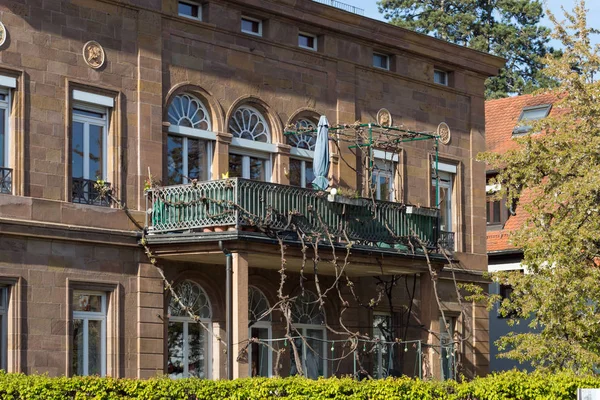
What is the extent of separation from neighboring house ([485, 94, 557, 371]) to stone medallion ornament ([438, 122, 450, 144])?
148 inches

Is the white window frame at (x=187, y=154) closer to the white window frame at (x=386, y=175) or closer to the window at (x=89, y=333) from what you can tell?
the window at (x=89, y=333)

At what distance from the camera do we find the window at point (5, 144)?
24562mm

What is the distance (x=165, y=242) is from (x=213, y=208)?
1.22 m

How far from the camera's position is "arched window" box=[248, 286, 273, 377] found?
29.2 meters

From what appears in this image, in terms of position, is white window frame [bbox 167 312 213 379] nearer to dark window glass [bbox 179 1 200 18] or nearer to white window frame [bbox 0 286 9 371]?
white window frame [bbox 0 286 9 371]

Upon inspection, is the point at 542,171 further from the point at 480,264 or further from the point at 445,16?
the point at 445,16

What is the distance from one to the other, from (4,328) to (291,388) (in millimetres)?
5743

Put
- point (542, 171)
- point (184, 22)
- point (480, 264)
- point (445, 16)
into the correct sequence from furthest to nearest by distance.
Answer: point (445, 16) → point (480, 264) → point (542, 171) → point (184, 22)

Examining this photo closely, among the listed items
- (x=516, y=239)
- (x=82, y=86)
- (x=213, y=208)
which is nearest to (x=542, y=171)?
(x=516, y=239)

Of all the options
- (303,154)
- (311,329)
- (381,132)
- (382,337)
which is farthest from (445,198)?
(311,329)

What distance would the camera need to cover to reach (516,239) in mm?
29609

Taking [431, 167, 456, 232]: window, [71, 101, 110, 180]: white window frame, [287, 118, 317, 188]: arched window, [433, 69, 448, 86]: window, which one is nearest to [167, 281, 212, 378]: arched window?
[71, 101, 110, 180]: white window frame

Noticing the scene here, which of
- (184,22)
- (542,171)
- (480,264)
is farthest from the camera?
(480,264)

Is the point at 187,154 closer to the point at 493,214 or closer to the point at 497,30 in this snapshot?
the point at 493,214
